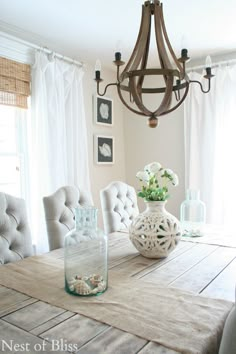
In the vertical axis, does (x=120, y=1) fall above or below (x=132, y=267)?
above

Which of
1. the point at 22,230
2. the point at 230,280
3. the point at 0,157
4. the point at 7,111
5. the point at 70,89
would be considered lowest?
the point at 230,280

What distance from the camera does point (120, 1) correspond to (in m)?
2.08

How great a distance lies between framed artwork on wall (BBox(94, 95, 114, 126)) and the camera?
3447mm

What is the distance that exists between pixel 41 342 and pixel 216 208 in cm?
269

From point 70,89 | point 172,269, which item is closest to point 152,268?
point 172,269

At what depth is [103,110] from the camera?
3561 millimetres

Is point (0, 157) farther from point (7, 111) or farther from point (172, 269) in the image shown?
point (172, 269)

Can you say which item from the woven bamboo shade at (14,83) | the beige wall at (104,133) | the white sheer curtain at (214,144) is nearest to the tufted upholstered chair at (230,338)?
the woven bamboo shade at (14,83)

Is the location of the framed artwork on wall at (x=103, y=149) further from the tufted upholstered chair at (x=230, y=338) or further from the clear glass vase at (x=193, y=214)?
the tufted upholstered chair at (x=230, y=338)

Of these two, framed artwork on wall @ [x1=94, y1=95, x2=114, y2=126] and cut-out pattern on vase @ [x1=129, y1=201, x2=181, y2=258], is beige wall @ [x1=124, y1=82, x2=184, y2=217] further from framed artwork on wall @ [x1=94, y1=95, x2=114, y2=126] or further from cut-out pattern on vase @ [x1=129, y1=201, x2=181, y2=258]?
cut-out pattern on vase @ [x1=129, y1=201, x2=181, y2=258]

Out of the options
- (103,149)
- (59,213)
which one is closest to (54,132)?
(103,149)

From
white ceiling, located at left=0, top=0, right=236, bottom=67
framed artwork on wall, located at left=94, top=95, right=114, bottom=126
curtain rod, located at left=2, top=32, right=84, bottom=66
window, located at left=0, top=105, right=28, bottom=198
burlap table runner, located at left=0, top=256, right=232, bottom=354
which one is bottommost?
burlap table runner, located at left=0, top=256, right=232, bottom=354

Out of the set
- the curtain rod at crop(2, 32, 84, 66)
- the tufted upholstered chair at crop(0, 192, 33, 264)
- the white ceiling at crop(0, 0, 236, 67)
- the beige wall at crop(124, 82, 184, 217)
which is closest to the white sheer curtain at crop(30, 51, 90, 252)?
the curtain rod at crop(2, 32, 84, 66)

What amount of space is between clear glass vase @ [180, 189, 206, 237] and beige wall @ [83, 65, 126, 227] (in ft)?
5.10
